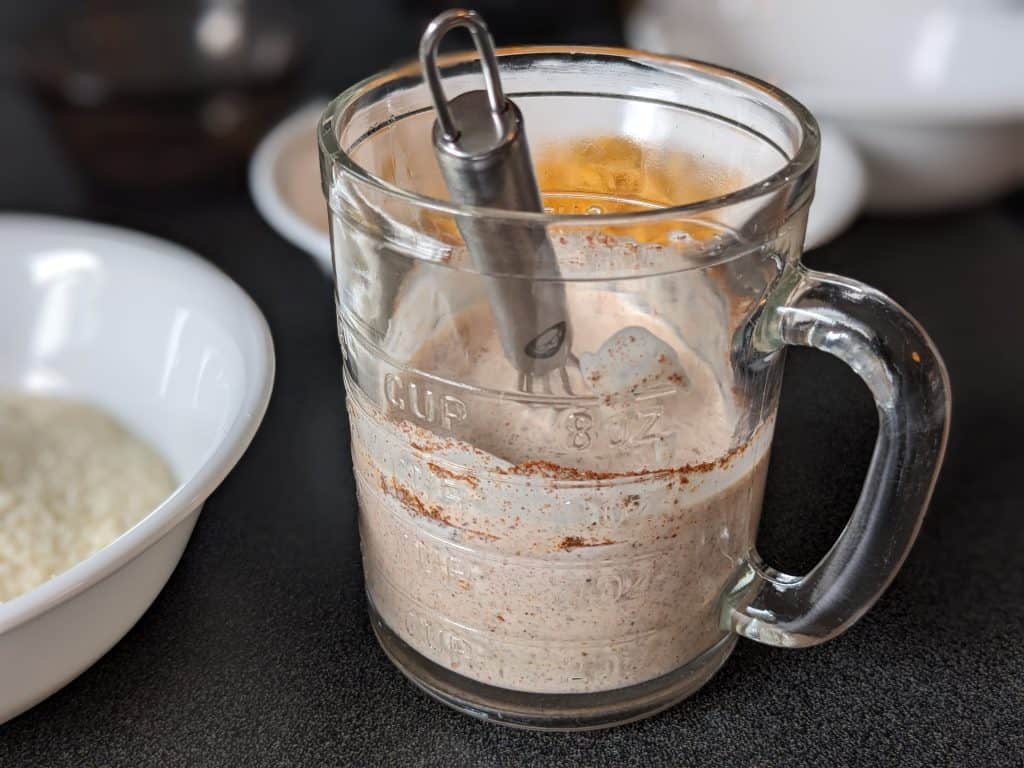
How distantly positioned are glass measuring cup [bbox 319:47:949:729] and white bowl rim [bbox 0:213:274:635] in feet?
0.19

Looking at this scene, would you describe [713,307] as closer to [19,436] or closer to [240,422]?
[240,422]

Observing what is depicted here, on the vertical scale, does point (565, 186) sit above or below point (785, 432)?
above

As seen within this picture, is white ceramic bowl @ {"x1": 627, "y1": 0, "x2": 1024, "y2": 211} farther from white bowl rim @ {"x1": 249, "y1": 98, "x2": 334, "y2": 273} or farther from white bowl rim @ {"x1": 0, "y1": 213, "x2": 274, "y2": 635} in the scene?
white bowl rim @ {"x1": 0, "y1": 213, "x2": 274, "y2": 635}

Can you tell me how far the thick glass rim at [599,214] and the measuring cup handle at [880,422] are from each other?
46 mm

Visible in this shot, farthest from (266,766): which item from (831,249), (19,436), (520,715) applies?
(831,249)

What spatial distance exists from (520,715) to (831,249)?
57cm

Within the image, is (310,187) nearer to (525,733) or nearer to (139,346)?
(139,346)

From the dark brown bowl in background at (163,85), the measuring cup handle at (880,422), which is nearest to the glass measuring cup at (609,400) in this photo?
the measuring cup handle at (880,422)

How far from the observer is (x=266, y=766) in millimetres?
504

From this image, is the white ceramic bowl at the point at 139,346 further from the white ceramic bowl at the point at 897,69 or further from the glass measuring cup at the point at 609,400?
the white ceramic bowl at the point at 897,69

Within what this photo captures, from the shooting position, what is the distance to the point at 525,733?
52 centimetres

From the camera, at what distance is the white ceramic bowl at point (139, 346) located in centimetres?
53

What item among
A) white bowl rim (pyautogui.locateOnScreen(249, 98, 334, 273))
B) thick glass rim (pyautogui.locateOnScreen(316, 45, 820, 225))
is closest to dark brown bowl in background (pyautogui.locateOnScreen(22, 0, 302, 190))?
white bowl rim (pyautogui.locateOnScreen(249, 98, 334, 273))

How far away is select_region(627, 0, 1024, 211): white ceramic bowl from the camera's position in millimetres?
934
